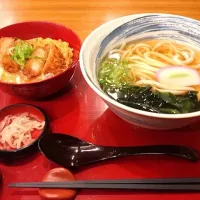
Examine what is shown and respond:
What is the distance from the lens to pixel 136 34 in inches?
52.0

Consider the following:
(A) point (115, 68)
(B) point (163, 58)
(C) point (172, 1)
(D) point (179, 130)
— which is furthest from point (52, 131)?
(C) point (172, 1)

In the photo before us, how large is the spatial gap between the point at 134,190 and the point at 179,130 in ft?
1.07

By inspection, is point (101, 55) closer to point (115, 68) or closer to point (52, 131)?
point (115, 68)

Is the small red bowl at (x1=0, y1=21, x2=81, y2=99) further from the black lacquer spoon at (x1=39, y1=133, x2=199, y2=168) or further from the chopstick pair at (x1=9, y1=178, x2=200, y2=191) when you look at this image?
the chopstick pair at (x1=9, y1=178, x2=200, y2=191)

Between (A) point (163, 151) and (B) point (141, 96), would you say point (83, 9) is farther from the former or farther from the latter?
(A) point (163, 151)

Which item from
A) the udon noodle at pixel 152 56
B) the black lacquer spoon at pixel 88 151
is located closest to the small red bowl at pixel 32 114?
the black lacquer spoon at pixel 88 151

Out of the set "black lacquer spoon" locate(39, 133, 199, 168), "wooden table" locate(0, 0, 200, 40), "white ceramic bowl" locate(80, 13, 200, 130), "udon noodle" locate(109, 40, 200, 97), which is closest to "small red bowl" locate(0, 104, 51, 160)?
"black lacquer spoon" locate(39, 133, 199, 168)

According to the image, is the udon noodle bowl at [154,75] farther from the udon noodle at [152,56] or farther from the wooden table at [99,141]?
the wooden table at [99,141]

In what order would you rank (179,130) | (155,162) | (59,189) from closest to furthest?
(59,189) → (155,162) → (179,130)

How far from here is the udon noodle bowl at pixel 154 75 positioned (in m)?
1.08

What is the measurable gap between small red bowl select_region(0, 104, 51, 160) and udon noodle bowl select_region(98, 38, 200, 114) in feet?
0.88

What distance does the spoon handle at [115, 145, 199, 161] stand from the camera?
3.32 ft

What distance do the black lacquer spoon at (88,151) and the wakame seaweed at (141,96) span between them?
0.14 m

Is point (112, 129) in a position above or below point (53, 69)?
below
